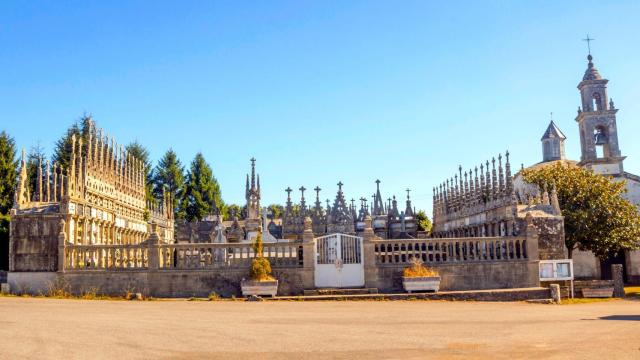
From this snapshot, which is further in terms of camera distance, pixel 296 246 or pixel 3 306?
pixel 296 246

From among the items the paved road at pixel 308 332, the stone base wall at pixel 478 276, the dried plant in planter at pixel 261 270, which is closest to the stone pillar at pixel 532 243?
the stone base wall at pixel 478 276

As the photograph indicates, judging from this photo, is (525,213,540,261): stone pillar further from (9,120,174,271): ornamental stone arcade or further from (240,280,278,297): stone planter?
(9,120,174,271): ornamental stone arcade

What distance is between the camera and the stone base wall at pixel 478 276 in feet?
72.1

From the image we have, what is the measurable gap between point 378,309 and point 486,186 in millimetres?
18196

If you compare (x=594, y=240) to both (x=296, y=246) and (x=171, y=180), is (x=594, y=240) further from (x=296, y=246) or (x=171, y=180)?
(x=171, y=180)

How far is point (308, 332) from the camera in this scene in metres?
11.9

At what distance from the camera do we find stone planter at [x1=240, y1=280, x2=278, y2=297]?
68.0 feet

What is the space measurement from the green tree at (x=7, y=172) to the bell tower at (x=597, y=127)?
46.2m

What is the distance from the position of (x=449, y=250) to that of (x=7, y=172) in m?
35.3

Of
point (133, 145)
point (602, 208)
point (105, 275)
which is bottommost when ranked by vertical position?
point (105, 275)

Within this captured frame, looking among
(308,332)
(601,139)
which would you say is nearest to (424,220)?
(601,139)

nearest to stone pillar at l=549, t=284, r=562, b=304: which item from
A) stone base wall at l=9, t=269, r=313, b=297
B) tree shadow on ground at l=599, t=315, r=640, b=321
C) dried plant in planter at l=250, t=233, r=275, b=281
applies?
tree shadow on ground at l=599, t=315, r=640, b=321

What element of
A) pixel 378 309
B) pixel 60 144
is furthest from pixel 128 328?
pixel 60 144

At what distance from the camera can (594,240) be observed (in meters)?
32.2
